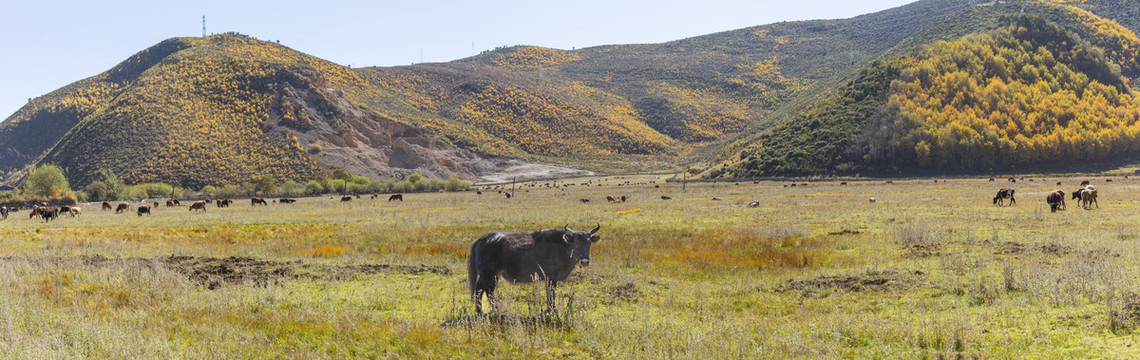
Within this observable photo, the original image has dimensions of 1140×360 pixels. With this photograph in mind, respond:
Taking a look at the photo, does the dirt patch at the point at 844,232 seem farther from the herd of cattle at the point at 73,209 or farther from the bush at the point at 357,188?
the bush at the point at 357,188

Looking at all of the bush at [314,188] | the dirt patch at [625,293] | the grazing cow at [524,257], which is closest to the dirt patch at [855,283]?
the dirt patch at [625,293]

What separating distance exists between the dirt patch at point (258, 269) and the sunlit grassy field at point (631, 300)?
0.09 m

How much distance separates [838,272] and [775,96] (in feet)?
547

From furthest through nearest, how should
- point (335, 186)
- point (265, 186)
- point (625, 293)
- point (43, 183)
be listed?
point (335, 186) < point (265, 186) < point (43, 183) < point (625, 293)

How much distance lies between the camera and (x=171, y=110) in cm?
9069

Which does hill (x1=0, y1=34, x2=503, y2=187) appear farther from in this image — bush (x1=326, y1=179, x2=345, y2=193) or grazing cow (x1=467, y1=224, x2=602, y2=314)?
grazing cow (x1=467, y1=224, x2=602, y2=314)

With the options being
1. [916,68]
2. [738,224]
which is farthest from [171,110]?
[916,68]

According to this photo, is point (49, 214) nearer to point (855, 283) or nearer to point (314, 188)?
point (314, 188)

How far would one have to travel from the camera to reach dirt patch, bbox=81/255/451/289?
12475 millimetres

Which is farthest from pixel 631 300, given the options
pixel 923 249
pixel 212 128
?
pixel 212 128

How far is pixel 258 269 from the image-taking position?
1391 cm

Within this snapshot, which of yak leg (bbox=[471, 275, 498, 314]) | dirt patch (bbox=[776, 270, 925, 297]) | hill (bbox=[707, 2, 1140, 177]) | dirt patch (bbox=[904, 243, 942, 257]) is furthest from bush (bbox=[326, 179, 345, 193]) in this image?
dirt patch (bbox=[776, 270, 925, 297])

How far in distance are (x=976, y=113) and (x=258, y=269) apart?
98.9m

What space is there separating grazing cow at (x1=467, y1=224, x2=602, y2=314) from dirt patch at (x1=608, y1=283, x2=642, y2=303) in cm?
194
